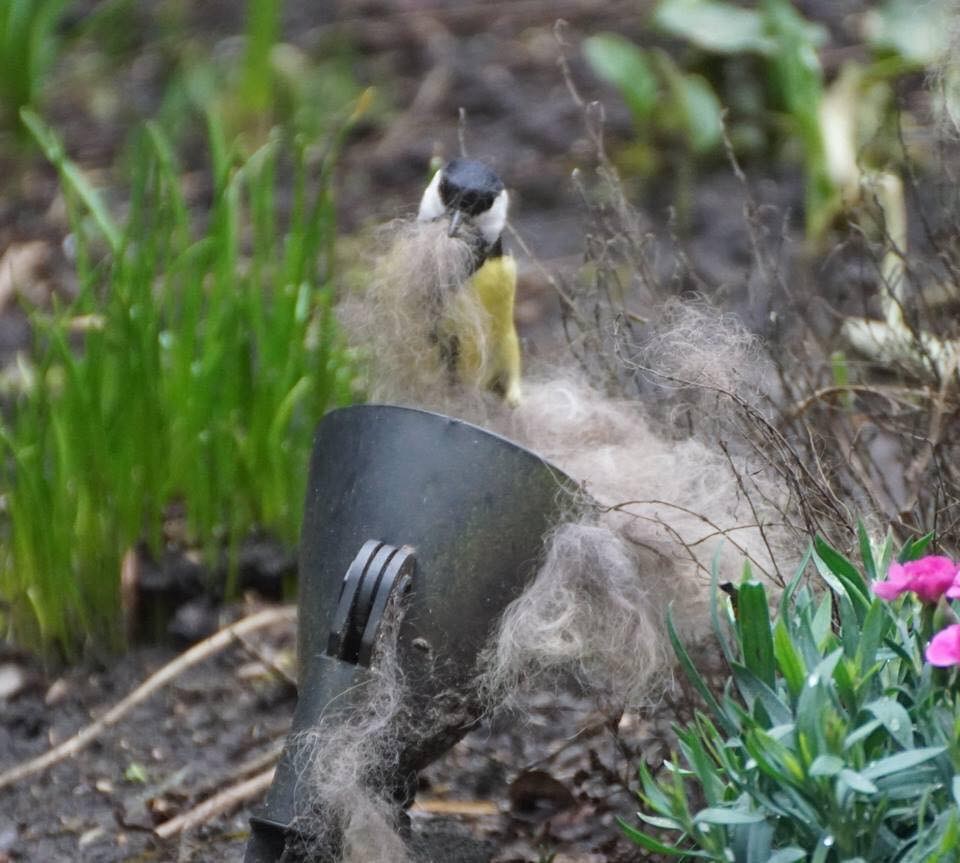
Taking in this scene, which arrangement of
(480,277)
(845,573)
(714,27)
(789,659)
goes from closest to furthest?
(789,659) → (845,573) → (480,277) → (714,27)

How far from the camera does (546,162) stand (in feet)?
13.2

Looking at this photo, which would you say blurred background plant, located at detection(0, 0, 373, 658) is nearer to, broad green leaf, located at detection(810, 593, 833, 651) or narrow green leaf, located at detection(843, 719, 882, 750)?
broad green leaf, located at detection(810, 593, 833, 651)

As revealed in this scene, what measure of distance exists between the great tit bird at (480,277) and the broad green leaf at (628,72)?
2.09m

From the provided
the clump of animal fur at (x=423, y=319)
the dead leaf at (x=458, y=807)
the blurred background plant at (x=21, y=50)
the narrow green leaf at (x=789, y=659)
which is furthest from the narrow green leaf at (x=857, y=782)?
the blurred background plant at (x=21, y=50)

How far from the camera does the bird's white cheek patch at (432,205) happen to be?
1736mm

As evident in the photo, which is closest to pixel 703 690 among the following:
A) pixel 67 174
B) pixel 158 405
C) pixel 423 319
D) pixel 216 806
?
pixel 423 319

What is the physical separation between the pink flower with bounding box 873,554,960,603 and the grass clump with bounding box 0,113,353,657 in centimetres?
125

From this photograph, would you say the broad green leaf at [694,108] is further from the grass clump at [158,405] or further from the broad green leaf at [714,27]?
the grass clump at [158,405]

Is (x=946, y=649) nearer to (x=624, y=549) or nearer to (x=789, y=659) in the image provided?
(x=789, y=659)

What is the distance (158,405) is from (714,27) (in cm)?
232

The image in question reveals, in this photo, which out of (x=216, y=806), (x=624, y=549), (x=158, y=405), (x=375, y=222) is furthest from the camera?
(x=375, y=222)

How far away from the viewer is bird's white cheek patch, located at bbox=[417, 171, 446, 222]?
174 centimetres

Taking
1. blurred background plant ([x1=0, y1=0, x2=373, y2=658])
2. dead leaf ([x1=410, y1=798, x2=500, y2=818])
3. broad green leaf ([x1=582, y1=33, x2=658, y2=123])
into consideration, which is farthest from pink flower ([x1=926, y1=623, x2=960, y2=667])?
broad green leaf ([x1=582, y1=33, x2=658, y2=123])

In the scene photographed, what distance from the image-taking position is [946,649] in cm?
113
